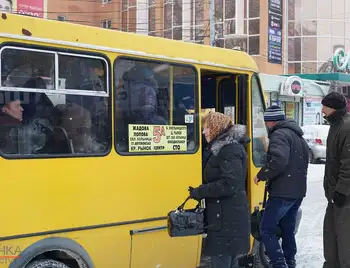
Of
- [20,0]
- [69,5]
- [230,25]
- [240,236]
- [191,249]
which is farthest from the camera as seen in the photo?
[69,5]

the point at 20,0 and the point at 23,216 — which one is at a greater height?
the point at 20,0

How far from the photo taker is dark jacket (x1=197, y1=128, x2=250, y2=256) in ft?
13.2

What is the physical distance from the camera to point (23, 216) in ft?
12.0

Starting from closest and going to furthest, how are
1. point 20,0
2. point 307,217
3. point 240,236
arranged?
1. point 240,236
2. point 307,217
3. point 20,0

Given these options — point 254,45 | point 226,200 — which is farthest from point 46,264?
point 254,45

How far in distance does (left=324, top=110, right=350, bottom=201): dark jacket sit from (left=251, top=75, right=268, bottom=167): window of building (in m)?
1.11

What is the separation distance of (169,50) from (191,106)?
2.02ft

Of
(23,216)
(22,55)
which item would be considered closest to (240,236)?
(23,216)

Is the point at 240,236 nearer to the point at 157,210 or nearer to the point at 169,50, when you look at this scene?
the point at 157,210

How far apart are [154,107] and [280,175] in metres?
1.51

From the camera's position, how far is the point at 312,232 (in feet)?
25.5

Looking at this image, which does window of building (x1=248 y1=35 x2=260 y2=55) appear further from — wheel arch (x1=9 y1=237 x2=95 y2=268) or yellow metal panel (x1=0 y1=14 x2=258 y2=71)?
wheel arch (x1=9 y1=237 x2=95 y2=268)

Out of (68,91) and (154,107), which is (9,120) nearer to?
(68,91)

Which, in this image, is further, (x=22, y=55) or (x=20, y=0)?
(x=20, y=0)
